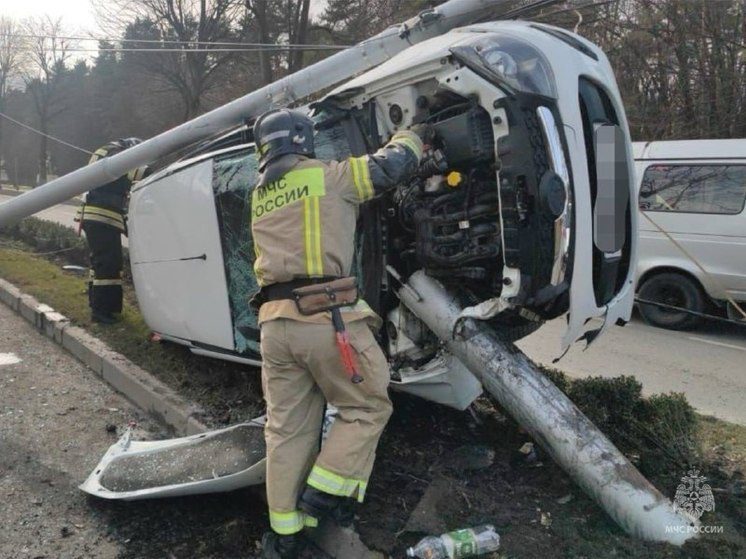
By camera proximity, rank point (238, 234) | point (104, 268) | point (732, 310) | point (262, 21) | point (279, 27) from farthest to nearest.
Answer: point (279, 27)
point (262, 21)
point (732, 310)
point (104, 268)
point (238, 234)

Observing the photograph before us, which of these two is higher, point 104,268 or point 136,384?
point 104,268

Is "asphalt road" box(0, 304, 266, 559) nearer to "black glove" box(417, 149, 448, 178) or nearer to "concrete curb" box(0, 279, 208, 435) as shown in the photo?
"concrete curb" box(0, 279, 208, 435)

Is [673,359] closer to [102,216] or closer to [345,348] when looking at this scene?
[345,348]

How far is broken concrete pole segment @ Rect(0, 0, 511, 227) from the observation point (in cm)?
412

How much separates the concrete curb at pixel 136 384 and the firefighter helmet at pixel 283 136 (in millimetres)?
1655

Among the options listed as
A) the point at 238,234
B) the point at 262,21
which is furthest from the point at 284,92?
the point at 262,21

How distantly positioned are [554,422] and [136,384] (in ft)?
10.1

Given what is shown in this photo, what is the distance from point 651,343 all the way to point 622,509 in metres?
5.09

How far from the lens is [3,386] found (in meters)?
4.85

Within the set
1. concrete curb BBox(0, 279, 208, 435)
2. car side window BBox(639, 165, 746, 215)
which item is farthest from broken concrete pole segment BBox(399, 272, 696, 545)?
car side window BBox(639, 165, 746, 215)

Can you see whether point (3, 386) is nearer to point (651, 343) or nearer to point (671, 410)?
point (671, 410)

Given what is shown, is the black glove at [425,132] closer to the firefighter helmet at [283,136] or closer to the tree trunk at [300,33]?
the firefighter helmet at [283,136]

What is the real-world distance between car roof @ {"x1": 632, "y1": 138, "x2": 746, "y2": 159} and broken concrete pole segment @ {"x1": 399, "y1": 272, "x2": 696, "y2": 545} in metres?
5.14

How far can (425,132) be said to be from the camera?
10.0 feet
